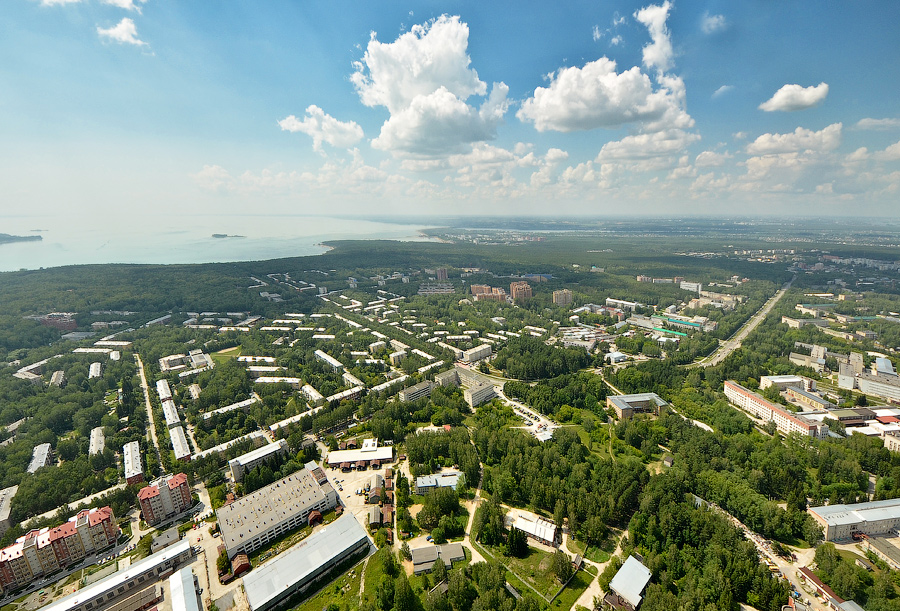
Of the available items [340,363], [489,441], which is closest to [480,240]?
[340,363]

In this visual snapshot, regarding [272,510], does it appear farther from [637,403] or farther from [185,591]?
[637,403]

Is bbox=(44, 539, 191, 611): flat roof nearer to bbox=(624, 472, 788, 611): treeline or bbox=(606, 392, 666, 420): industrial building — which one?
bbox=(624, 472, 788, 611): treeline

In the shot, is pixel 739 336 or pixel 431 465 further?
pixel 739 336

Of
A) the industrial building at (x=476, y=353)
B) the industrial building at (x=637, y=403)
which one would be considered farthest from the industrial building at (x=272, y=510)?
the industrial building at (x=476, y=353)

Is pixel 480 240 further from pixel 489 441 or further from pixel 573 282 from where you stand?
pixel 489 441

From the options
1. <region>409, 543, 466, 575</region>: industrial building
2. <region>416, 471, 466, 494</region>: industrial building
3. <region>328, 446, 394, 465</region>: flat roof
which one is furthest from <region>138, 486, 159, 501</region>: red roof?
<region>409, 543, 466, 575</region>: industrial building

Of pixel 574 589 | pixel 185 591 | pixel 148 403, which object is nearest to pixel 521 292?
pixel 148 403
